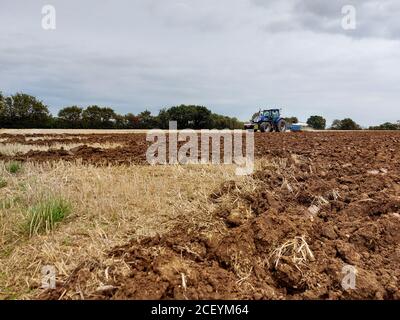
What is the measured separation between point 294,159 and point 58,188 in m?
4.80

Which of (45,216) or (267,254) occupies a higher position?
(45,216)

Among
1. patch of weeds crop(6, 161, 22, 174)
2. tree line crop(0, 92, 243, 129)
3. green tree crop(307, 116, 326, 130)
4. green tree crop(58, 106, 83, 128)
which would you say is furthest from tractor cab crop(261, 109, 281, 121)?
green tree crop(307, 116, 326, 130)

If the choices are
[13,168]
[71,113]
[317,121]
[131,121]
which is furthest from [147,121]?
[13,168]

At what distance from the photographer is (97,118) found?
2482 inches

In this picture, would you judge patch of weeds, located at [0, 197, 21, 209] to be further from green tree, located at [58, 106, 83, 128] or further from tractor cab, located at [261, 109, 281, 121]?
green tree, located at [58, 106, 83, 128]

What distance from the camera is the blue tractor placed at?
27547mm

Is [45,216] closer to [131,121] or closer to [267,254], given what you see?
[267,254]

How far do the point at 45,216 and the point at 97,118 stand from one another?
198 ft

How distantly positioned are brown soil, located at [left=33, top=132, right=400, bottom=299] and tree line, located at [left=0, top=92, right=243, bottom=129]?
177ft

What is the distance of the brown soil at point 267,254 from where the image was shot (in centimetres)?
313

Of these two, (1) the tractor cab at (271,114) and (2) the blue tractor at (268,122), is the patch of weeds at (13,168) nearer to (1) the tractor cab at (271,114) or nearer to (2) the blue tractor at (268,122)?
(2) the blue tractor at (268,122)

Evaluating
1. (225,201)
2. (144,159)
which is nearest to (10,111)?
(144,159)

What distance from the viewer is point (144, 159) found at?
9188mm
